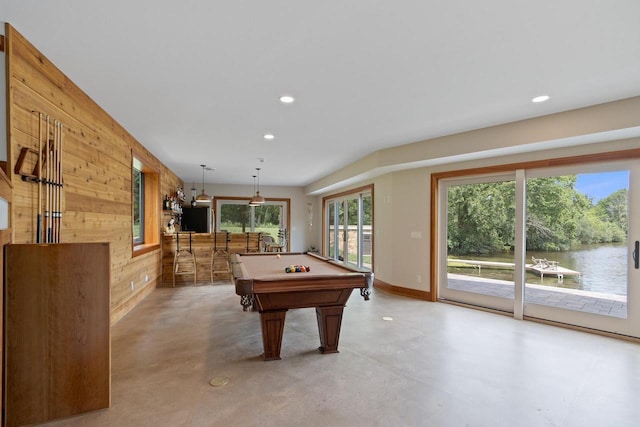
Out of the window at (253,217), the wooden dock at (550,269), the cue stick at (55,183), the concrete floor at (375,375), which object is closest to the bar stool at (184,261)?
the concrete floor at (375,375)

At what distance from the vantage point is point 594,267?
373cm

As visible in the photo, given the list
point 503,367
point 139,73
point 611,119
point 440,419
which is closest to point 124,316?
point 139,73

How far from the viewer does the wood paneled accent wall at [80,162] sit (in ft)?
6.95

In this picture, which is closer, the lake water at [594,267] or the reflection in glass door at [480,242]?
the lake water at [594,267]

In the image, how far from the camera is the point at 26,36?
2086 millimetres

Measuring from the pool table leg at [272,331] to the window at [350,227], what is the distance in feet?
13.2

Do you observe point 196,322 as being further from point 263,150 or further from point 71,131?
point 263,150

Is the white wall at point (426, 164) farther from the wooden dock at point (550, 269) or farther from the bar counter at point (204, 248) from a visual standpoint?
the bar counter at point (204, 248)

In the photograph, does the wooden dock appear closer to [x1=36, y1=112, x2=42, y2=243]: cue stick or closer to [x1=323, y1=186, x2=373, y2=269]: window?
[x1=323, y1=186, x2=373, y2=269]: window

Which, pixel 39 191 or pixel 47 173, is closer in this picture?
pixel 39 191

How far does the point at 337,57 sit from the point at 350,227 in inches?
241

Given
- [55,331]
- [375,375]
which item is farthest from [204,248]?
[375,375]

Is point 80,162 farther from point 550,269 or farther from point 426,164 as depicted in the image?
point 550,269

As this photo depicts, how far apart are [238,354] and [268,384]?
683 mm
